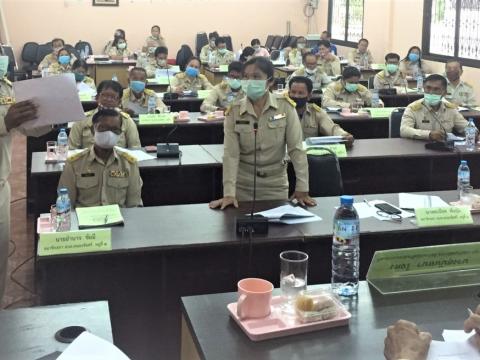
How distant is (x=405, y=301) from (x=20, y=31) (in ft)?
38.4

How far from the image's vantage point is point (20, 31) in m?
11.9

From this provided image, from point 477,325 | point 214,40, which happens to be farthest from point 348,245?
point 214,40

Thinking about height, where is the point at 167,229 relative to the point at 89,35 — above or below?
below

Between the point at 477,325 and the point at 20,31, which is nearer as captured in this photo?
the point at 477,325

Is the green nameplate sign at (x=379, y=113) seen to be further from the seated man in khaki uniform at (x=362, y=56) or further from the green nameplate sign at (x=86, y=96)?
the seated man in khaki uniform at (x=362, y=56)

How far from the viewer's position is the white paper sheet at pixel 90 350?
1.26 metres

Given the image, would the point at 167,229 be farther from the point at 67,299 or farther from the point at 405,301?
the point at 405,301

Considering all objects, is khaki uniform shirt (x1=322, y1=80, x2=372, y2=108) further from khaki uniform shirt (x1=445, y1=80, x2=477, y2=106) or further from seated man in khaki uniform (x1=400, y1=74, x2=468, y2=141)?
seated man in khaki uniform (x1=400, y1=74, x2=468, y2=141)

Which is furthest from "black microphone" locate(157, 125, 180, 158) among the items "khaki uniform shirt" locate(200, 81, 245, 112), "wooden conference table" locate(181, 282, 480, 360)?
"wooden conference table" locate(181, 282, 480, 360)

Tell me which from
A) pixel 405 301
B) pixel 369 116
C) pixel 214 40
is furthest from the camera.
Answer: pixel 214 40

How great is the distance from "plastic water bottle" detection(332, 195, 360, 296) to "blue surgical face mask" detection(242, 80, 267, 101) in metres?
1.29

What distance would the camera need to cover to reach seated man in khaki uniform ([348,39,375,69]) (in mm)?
10305

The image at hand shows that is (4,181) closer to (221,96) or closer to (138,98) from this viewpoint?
(138,98)

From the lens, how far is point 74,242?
2.27 meters
